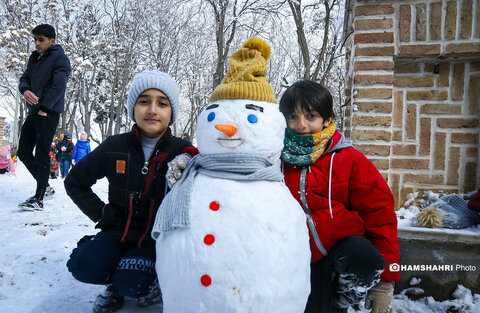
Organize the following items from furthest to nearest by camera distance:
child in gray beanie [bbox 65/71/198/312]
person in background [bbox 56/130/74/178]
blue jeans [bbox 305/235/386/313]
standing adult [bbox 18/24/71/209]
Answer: person in background [bbox 56/130/74/178], standing adult [bbox 18/24/71/209], child in gray beanie [bbox 65/71/198/312], blue jeans [bbox 305/235/386/313]

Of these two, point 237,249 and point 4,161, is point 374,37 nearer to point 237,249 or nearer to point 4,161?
point 237,249

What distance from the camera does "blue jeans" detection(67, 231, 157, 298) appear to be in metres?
1.59

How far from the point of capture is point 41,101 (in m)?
3.10

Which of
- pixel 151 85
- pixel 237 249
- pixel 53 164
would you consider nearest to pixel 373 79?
pixel 151 85

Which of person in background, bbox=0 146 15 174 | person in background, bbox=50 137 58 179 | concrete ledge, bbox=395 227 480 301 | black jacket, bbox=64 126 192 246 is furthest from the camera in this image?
person in background, bbox=50 137 58 179

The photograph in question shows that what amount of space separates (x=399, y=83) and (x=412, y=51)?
0.82ft

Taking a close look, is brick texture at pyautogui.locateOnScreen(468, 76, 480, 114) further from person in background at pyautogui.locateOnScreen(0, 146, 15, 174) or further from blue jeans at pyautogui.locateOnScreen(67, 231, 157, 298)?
person in background at pyautogui.locateOnScreen(0, 146, 15, 174)

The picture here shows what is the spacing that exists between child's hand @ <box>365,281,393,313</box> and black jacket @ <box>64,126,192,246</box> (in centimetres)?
116

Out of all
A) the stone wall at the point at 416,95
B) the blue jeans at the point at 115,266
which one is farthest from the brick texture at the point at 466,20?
the blue jeans at the point at 115,266

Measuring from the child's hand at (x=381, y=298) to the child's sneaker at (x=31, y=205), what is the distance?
314 cm

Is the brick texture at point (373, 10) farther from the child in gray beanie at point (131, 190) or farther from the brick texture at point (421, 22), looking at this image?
the child in gray beanie at point (131, 190)

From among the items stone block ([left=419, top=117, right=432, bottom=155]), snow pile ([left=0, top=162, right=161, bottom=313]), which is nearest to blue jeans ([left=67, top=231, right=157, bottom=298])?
snow pile ([left=0, top=162, right=161, bottom=313])

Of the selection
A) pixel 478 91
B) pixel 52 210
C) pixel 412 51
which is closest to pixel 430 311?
pixel 478 91

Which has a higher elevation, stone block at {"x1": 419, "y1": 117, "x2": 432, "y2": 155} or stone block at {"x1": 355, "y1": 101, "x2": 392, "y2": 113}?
stone block at {"x1": 355, "y1": 101, "x2": 392, "y2": 113}
